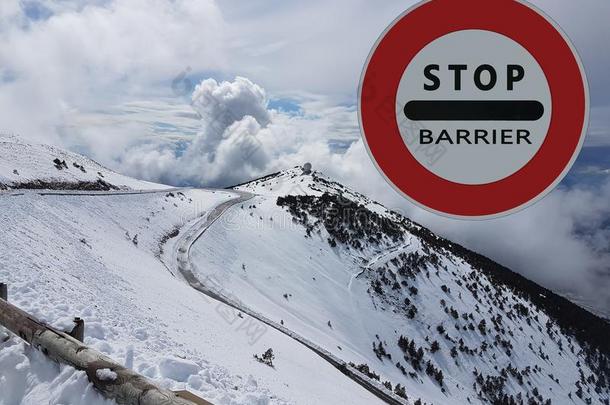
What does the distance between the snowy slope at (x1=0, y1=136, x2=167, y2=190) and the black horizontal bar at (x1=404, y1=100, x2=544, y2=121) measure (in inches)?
1007

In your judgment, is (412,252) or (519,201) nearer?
(519,201)

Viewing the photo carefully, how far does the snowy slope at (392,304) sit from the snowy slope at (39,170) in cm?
1104

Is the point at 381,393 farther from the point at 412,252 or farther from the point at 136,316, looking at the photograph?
the point at 412,252

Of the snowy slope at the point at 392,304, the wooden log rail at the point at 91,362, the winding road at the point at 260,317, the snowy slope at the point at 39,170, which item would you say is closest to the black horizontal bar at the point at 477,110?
the wooden log rail at the point at 91,362

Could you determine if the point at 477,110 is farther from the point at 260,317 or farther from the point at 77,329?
the point at 260,317

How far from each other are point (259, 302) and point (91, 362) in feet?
64.6

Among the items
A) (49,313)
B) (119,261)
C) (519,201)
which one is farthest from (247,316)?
(519,201)

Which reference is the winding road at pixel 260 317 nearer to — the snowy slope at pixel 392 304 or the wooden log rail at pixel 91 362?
the snowy slope at pixel 392 304

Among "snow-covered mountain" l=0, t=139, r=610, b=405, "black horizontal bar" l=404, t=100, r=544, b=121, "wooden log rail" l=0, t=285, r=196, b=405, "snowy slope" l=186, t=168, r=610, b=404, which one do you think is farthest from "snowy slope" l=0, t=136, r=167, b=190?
"black horizontal bar" l=404, t=100, r=544, b=121

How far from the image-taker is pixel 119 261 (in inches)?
667

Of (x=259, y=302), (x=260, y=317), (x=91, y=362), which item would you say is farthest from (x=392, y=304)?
(x=91, y=362)

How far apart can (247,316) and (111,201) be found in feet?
52.5

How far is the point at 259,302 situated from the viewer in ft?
78.2

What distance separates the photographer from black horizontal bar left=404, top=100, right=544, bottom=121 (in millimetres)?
2850
